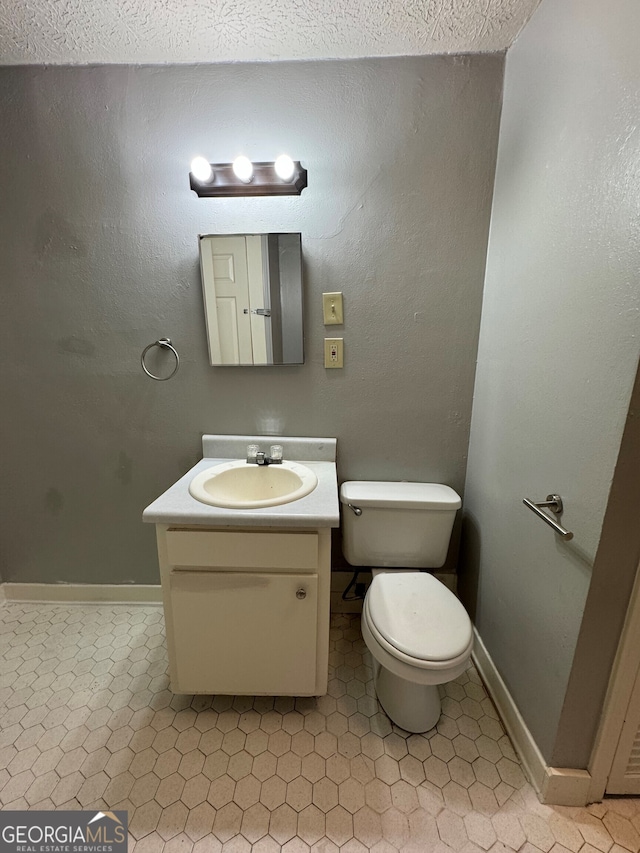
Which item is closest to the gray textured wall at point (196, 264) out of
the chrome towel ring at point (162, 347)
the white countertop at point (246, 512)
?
the chrome towel ring at point (162, 347)

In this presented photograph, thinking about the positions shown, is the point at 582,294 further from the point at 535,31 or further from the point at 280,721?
the point at 280,721

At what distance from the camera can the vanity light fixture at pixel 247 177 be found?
1.16 meters

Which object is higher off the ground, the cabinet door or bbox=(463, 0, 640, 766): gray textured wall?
bbox=(463, 0, 640, 766): gray textured wall

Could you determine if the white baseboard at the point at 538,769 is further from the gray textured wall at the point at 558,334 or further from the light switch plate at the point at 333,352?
the light switch plate at the point at 333,352

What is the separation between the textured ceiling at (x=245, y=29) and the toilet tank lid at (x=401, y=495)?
152 centimetres

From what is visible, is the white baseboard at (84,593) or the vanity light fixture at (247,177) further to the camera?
the white baseboard at (84,593)

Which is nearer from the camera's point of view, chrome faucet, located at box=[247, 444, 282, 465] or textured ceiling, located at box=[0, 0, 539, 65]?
textured ceiling, located at box=[0, 0, 539, 65]

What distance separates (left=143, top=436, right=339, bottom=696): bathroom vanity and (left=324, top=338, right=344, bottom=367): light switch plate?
20.8 inches

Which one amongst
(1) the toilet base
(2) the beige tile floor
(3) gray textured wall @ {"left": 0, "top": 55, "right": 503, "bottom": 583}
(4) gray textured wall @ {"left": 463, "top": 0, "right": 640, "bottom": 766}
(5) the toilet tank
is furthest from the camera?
(5) the toilet tank

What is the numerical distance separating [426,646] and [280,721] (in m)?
0.60

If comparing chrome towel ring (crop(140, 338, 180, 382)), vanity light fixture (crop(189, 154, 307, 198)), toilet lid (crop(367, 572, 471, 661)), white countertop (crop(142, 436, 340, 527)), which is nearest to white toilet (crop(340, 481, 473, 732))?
toilet lid (crop(367, 572, 471, 661))

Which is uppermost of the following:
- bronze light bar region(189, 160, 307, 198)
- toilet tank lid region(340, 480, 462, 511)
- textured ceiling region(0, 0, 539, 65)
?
textured ceiling region(0, 0, 539, 65)

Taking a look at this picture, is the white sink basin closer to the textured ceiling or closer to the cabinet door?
the cabinet door

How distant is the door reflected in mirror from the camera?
4.21 feet
